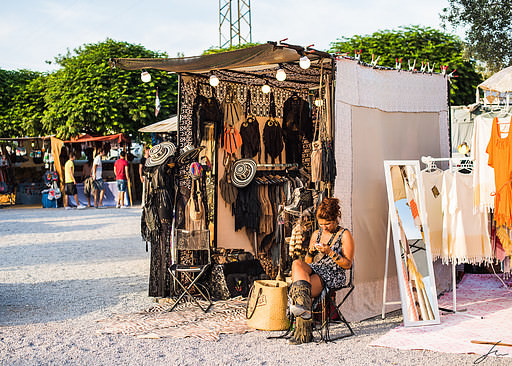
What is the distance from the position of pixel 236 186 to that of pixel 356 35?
45.8 ft

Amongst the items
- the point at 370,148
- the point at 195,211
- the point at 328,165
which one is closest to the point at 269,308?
the point at 328,165

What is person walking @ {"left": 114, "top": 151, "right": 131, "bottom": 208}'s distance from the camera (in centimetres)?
1650

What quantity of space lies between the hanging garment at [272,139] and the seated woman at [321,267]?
7.01ft

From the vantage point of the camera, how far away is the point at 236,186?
6637 millimetres

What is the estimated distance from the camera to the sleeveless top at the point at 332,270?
4.76 meters

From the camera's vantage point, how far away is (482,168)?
5.38 meters

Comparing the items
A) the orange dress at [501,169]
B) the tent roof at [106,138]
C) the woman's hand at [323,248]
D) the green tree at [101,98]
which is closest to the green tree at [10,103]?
the green tree at [101,98]

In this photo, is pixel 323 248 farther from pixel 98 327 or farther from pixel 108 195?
pixel 108 195

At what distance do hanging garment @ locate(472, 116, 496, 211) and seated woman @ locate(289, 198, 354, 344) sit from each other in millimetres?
1490

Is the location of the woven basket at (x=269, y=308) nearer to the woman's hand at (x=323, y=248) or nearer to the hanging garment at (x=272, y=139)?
the woman's hand at (x=323, y=248)

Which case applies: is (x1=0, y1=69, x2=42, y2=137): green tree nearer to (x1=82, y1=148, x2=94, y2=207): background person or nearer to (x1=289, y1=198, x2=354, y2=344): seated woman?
(x1=82, y1=148, x2=94, y2=207): background person

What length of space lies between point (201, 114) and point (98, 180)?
11.7m

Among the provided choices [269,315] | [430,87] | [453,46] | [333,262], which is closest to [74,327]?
[269,315]

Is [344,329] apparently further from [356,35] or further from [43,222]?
[356,35]
